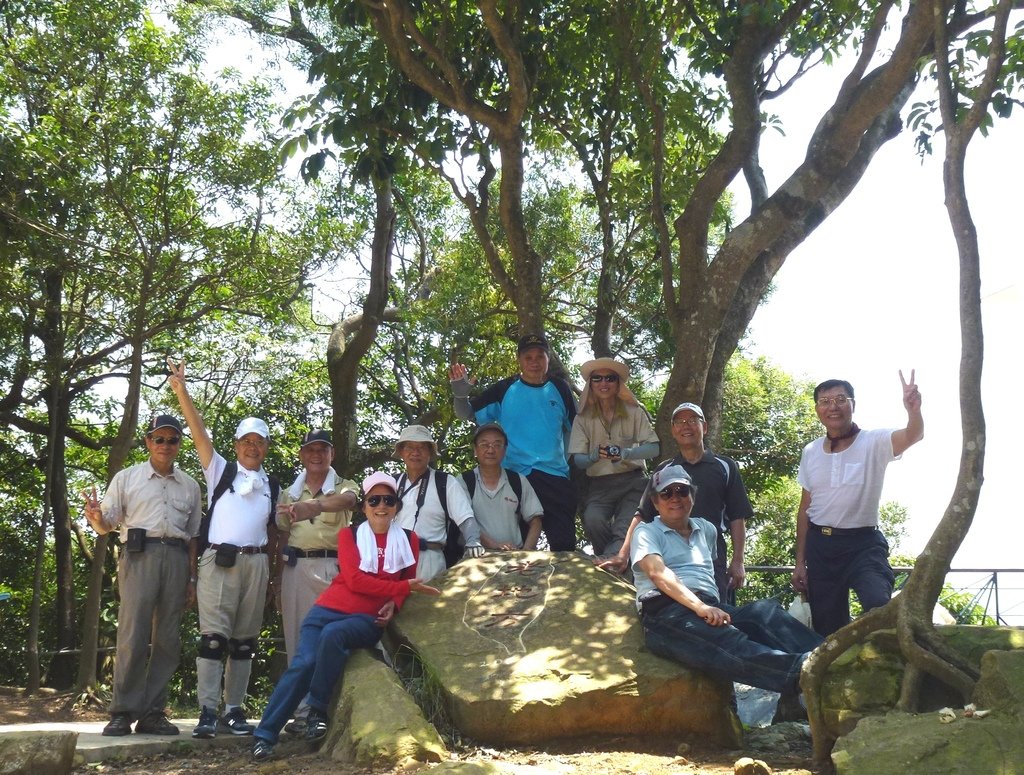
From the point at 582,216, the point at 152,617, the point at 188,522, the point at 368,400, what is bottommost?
the point at 152,617

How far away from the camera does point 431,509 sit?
7086mm

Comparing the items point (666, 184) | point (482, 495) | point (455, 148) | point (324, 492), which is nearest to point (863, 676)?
point (482, 495)

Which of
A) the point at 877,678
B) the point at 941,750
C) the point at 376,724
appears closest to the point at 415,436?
the point at 376,724

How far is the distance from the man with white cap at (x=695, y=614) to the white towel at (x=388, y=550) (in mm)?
1423

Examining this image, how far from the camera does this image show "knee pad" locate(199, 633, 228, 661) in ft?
21.4

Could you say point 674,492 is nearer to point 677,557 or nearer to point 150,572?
point 677,557

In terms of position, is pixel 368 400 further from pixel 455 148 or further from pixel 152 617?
pixel 152 617

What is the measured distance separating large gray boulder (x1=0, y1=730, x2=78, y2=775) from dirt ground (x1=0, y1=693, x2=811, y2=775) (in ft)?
1.09

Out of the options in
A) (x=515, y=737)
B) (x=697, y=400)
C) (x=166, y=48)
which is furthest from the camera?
(x=166, y=48)

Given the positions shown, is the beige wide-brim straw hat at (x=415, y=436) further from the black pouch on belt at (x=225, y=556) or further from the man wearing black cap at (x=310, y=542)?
the black pouch on belt at (x=225, y=556)

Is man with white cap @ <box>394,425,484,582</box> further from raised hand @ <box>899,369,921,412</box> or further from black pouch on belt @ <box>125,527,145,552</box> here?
raised hand @ <box>899,369,921,412</box>

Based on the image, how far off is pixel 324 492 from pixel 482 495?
3.66 feet

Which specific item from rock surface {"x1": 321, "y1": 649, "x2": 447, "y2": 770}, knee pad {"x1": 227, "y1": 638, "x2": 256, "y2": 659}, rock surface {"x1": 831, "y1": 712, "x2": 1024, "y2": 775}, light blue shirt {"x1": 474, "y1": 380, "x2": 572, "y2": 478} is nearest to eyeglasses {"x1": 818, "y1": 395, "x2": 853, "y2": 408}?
light blue shirt {"x1": 474, "y1": 380, "x2": 572, "y2": 478}

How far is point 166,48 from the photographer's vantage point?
11750 mm
